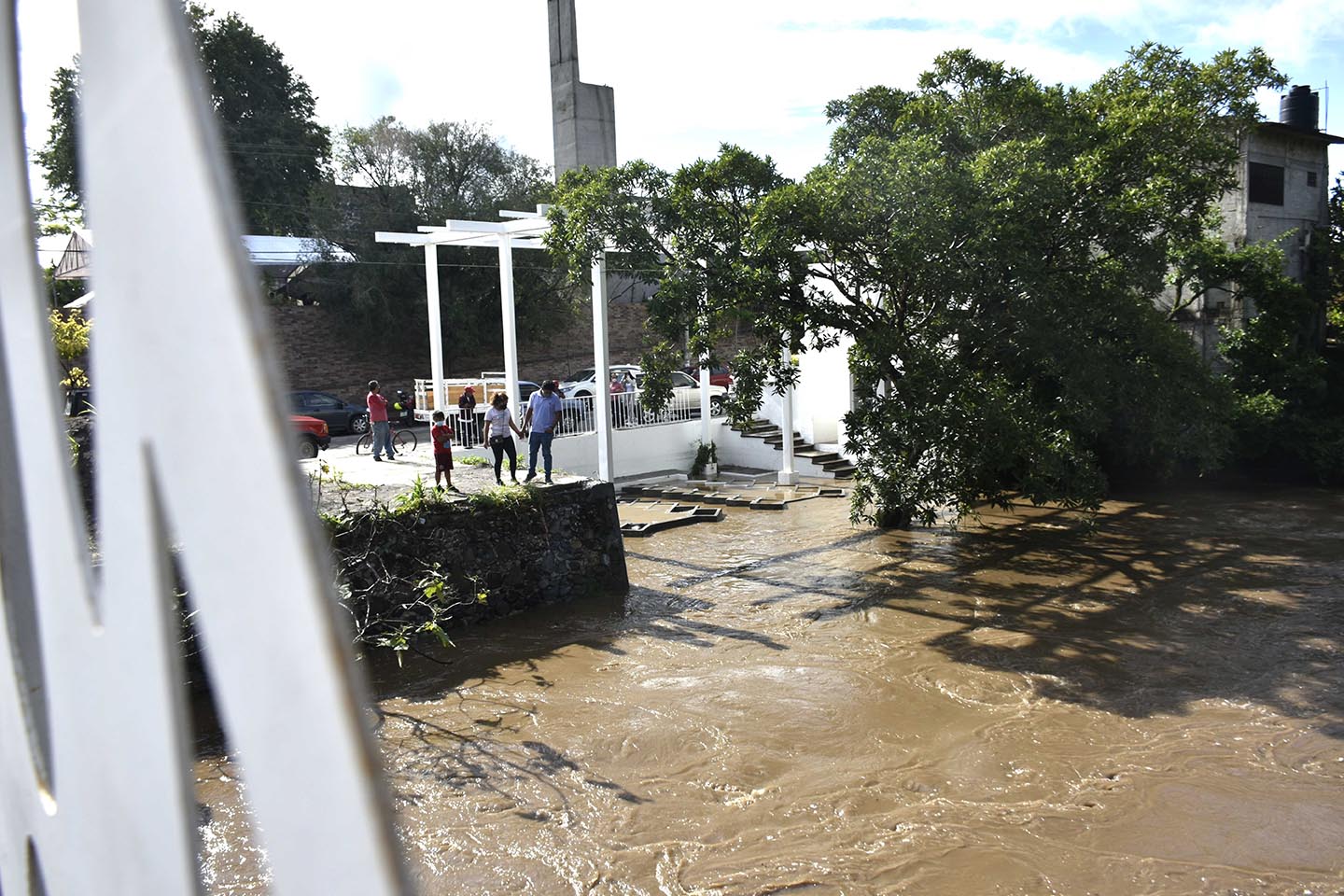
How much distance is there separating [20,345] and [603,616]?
957 cm

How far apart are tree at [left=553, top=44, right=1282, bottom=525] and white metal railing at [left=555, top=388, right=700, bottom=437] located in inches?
232

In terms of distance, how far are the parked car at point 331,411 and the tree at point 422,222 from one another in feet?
17.5

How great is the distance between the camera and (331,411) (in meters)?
25.3

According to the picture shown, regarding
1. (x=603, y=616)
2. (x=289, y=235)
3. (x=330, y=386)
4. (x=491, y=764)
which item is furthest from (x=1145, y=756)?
(x=289, y=235)

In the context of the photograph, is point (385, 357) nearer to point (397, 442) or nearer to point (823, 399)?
point (397, 442)

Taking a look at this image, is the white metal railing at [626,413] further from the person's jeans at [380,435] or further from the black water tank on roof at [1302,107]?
the black water tank on roof at [1302,107]

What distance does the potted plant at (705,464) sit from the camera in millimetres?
20594

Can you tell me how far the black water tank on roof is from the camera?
824 inches

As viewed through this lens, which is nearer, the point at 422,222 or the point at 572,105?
the point at 572,105

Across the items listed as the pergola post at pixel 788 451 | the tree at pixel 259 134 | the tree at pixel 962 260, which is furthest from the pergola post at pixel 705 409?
the tree at pixel 259 134

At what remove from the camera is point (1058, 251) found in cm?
1237

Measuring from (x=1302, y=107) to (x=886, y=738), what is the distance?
1983 cm

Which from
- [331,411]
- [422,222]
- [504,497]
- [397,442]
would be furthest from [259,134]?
[504,497]

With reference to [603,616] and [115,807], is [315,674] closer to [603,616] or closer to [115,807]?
[115,807]
